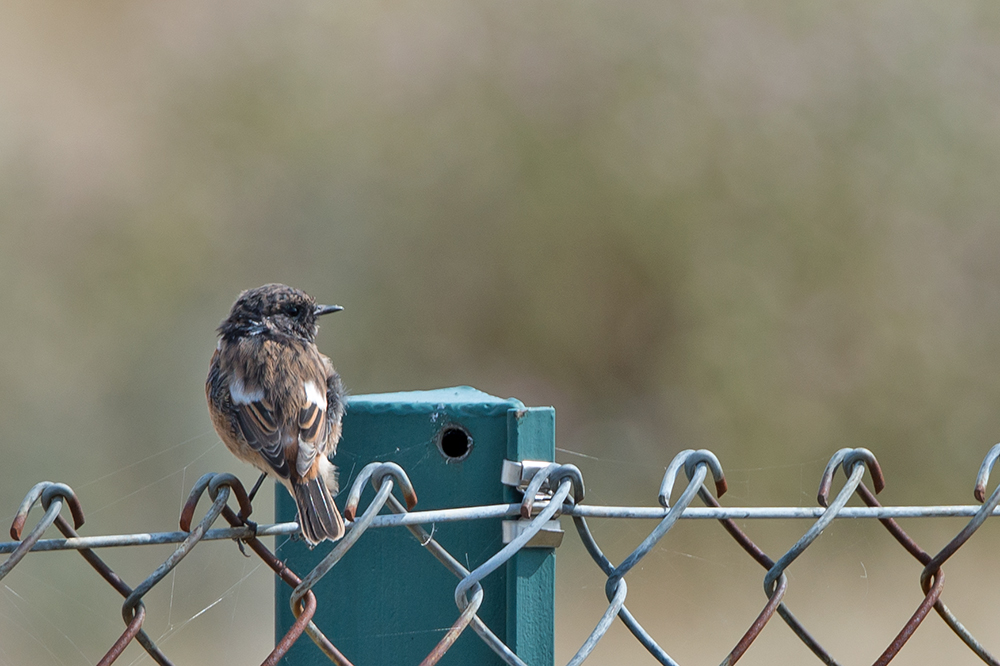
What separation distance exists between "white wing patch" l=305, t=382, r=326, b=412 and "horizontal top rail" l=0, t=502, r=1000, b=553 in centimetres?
104

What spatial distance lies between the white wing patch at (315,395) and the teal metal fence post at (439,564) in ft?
3.47

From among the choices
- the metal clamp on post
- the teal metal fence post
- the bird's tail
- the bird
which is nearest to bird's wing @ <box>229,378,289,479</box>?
the bird

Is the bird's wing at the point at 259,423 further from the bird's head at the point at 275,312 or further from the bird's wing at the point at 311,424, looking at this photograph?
the bird's head at the point at 275,312

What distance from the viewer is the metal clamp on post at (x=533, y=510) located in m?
1.46

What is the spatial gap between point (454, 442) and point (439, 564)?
7.1 inches

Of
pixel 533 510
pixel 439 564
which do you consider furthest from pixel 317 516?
pixel 533 510

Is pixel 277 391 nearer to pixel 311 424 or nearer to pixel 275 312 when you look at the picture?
pixel 311 424

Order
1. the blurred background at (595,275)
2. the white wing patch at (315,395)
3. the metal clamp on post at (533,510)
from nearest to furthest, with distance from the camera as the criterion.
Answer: the metal clamp on post at (533,510)
the white wing patch at (315,395)
the blurred background at (595,275)

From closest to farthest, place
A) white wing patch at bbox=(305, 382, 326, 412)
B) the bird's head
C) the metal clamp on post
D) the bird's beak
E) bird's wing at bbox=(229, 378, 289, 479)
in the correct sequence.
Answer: the metal clamp on post < bird's wing at bbox=(229, 378, 289, 479) < white wing patch at bbox=(305, 382, 326, 412) < the bird's beak < the bird's head

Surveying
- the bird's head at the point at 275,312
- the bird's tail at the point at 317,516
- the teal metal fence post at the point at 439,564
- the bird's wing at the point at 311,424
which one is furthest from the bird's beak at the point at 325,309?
the teal metal fence post at the point at 439,564

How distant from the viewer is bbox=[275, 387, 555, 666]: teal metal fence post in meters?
1.47

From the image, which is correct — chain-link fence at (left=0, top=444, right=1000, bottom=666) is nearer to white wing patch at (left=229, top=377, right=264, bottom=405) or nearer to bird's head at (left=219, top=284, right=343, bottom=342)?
white wing patch at (left=229, top=377, right=264, bottom=405)

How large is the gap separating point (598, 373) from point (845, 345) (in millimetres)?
1978

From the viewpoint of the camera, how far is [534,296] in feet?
25.0
